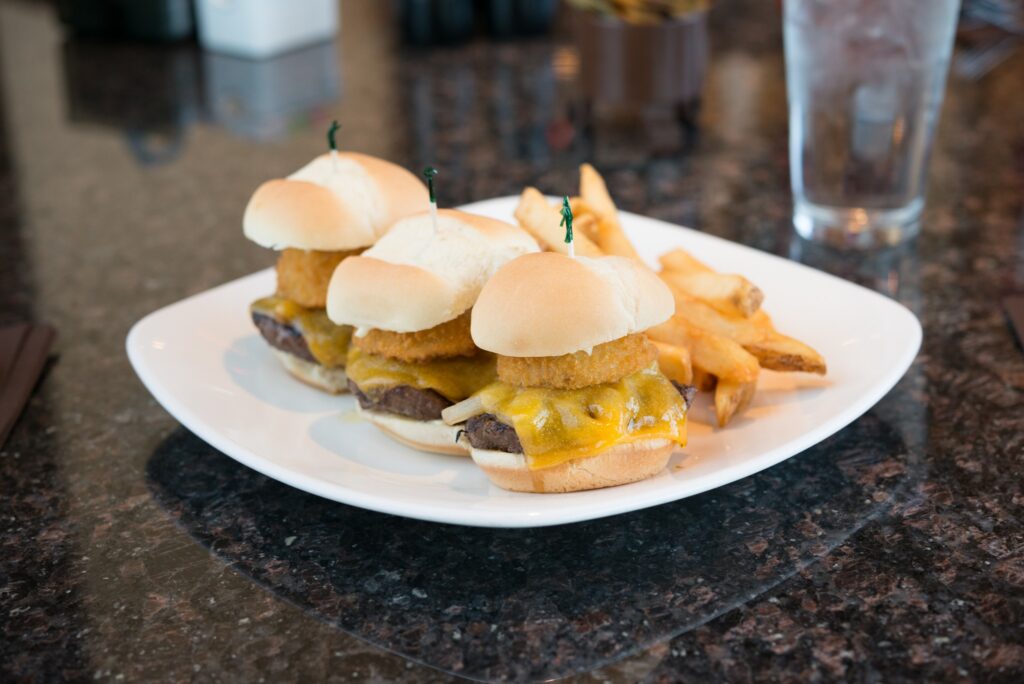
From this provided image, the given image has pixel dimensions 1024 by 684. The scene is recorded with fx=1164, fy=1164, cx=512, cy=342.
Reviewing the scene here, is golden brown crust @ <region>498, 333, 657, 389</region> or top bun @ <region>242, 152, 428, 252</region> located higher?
top bun @ <region>242, 152, 428, 252</region>

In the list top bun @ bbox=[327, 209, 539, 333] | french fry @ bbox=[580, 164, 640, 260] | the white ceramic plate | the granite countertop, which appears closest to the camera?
the granite countertop

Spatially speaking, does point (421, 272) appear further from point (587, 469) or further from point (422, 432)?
point (587, 469)

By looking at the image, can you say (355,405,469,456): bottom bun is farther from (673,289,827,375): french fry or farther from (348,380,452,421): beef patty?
(673,289,827,375): french fry

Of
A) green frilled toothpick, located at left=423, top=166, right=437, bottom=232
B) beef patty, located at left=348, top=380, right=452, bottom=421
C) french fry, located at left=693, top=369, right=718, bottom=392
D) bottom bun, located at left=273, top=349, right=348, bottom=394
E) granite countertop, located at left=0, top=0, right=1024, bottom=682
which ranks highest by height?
green frilled toothpick, located at left=423, top=166, right=437, bottom=232

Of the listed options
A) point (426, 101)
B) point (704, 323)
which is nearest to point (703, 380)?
point (704, 323)

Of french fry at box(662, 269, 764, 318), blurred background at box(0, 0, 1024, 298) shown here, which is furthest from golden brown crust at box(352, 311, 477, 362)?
blurred background at box(0, 0, 1024, 298)

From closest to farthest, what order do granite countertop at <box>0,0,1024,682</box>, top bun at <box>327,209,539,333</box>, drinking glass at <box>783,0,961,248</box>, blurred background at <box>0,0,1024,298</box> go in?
granite countertop at <box>0,0,1024,682</box>
top bun at <box>327,209,539,333</box>
drinking glass at <box>783,0,961,248</box>
blurred background at <box>0,0,1024,298</box>

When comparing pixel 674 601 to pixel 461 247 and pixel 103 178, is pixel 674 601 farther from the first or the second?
pixel 103 178

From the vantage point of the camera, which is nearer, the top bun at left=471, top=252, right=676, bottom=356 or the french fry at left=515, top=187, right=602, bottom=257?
the top bun at left=471, top=252, right=676, bottom=356
